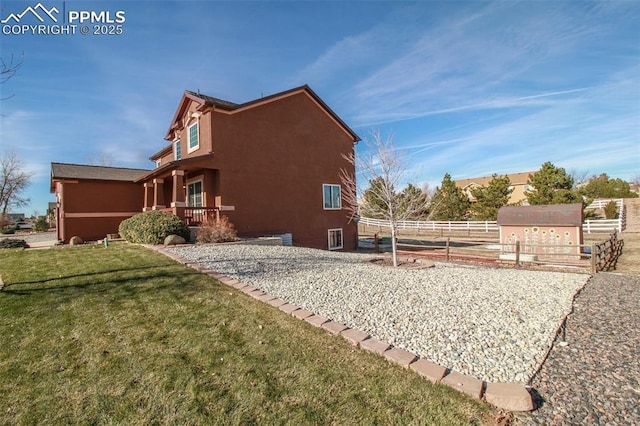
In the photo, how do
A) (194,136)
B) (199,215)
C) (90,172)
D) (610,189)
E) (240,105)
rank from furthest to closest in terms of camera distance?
(610,189), (90,172), (194,136), (240,105), (199,215)

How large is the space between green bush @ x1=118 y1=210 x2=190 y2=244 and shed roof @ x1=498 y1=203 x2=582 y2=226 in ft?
49.1

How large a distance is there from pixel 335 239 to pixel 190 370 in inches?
635

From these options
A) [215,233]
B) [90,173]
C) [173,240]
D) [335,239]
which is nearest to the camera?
[173,240]

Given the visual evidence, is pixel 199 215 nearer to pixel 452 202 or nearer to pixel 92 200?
pixel 92 200

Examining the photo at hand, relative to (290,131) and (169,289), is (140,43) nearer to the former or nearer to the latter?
(290,131)

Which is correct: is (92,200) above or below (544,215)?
above

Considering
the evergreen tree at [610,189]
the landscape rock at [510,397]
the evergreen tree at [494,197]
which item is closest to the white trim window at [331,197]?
the landscape rock at [510,397]

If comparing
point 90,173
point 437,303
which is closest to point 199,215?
point 90,173

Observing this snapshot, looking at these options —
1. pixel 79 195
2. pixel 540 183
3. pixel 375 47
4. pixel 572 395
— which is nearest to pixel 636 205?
pixel 540 183

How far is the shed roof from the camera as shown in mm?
13284

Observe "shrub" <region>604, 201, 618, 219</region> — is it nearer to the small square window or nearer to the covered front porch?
the small square window

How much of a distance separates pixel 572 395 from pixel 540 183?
2852cm

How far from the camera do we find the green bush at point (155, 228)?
1138 centimetres

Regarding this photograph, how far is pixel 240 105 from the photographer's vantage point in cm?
1475
